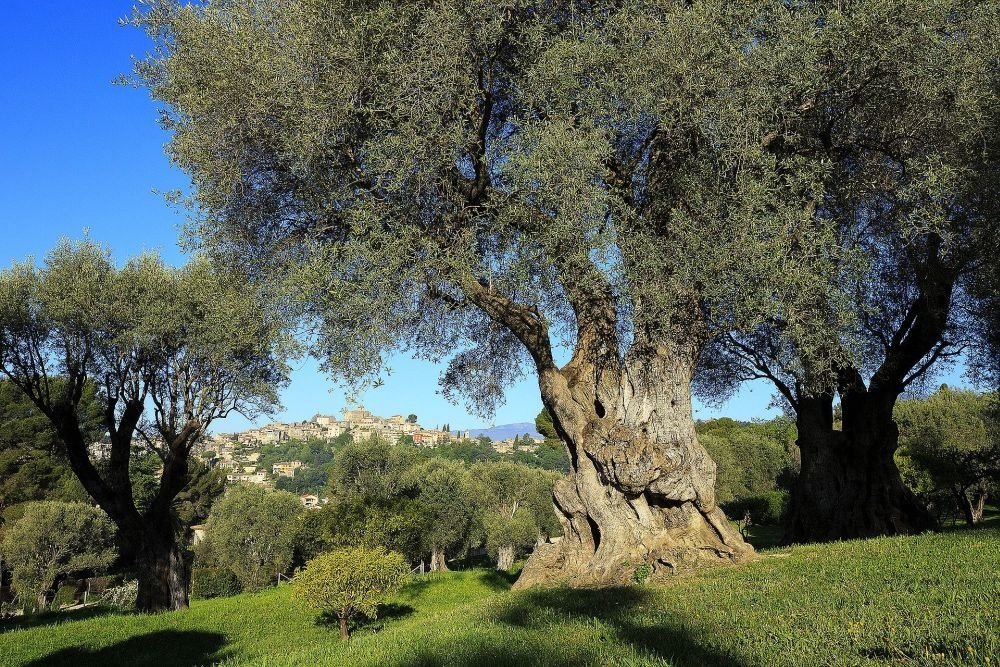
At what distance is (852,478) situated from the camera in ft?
57.5

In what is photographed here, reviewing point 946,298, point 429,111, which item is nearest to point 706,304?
point 429,111

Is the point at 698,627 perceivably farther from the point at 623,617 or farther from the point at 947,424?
the point at 947,424

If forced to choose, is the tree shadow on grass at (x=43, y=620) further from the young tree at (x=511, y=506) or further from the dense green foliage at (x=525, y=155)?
the young tree at (x=511, y=506)

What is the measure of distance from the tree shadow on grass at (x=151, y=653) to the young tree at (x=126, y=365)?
6.52 metres

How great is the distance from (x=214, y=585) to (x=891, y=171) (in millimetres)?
49391

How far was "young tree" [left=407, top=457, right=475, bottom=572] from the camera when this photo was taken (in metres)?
43.8

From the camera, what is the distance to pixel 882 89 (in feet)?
39.8

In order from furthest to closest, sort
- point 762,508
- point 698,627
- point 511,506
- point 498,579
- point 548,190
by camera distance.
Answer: point 511,506, point 762,508, point 498,579, point 548,190, point 698,627

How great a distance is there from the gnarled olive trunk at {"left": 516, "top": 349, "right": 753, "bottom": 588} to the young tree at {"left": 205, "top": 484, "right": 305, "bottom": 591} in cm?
4105

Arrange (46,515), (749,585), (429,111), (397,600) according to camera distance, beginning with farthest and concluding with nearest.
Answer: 1. (46,515)
2. (397,600)
3. (429,111)
4. (749,585)

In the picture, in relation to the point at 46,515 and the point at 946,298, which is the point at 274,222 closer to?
the point at 946,298

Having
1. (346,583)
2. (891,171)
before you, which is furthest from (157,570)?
(891,171)

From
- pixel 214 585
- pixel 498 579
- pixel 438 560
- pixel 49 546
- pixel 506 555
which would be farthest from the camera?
pixel 214 585

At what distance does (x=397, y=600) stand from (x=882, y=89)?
49.4 ft
